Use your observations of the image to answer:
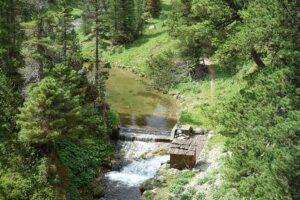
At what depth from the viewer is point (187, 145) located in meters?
34.4

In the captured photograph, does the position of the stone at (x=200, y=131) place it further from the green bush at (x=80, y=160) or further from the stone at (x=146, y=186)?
the green bush at (x=80, y=160)

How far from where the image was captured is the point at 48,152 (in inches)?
1122

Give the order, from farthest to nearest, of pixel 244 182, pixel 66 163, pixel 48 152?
Answer: pixel 66 163 < pixel 48 152 < pixel 244 182

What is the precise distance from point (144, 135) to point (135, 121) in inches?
210

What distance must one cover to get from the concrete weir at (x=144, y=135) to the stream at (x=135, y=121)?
394 millimetres

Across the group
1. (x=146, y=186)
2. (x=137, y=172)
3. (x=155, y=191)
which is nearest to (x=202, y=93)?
(x=137, y=172)

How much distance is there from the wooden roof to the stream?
5.83 feet

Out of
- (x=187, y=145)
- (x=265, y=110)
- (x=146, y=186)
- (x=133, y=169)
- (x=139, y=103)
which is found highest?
(x=265, y=110)

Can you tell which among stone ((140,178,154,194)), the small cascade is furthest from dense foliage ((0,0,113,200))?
stone ((140,178,154,194))

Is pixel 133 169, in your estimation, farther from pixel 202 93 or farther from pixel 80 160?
pixel 202 93

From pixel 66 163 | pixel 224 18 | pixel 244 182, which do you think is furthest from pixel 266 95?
pixel 66 163

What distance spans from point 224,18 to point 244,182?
10.6 m

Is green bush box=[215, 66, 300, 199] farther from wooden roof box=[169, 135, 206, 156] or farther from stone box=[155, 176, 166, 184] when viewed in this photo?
wooden roof box=[169, 135, 206, 156]

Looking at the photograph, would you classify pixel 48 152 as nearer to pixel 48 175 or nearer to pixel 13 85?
pixel 48 175
